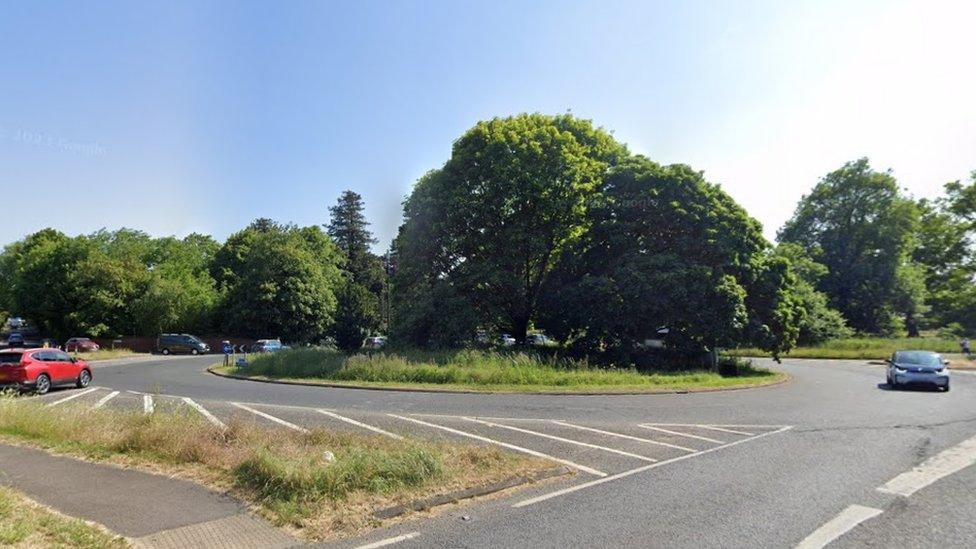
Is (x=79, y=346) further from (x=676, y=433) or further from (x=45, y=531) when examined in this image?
(x=45, y=531)

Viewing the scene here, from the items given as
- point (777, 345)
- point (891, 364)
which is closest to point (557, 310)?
point (777, 345)

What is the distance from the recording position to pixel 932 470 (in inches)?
326

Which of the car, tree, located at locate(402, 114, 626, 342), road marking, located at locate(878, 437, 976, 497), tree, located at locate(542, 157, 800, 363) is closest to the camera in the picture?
road marking, located at locate(878, 437, 976, 497)

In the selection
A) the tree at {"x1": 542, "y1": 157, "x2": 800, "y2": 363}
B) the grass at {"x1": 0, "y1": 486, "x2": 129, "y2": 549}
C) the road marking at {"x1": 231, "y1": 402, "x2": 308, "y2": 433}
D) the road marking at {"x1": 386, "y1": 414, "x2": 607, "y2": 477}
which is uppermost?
the tree at {"x1": 542, "y1": 157, "x2": 800, "y2": 363}

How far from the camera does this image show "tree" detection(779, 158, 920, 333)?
6122cm

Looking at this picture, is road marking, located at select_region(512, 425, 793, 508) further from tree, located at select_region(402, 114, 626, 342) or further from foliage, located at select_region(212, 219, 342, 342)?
foliage, located at select_region(212, 219, 342, 342)

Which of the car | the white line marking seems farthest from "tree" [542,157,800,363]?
the white line marking

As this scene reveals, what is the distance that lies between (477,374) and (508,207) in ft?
37.1

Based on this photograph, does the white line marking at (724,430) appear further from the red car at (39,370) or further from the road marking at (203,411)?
the red car at (39,370)

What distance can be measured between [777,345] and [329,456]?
2608 centimetres

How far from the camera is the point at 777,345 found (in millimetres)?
28422

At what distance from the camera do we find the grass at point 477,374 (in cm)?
2086

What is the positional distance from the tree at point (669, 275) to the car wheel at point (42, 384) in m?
20.5

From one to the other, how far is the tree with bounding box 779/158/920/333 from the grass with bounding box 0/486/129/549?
68.2 meters
